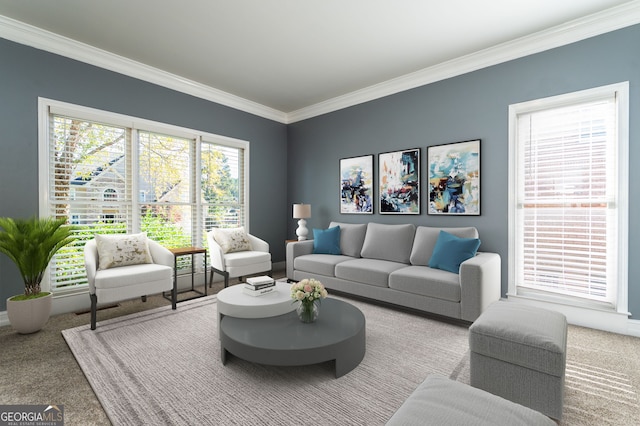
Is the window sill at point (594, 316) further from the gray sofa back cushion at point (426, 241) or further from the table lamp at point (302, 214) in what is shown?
the table lamp at point (302, 214)

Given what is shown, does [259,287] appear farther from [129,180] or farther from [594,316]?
[594,316]

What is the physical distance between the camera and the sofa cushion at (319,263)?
405cm

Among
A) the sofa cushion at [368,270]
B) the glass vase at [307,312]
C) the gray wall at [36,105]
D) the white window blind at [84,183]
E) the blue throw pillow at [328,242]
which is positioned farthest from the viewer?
the blue throw pillow at [328,242]

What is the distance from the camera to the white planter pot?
2.73 meters

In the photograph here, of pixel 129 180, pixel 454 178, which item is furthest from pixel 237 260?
pixel 454 178

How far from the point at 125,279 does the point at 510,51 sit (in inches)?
194

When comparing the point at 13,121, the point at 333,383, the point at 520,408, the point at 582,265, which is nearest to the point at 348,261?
the point at 333,383

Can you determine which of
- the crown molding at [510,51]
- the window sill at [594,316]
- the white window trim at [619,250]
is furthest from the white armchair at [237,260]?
the window sill at [594,316]

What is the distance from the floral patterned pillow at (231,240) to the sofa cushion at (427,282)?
234 cm

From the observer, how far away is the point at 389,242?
4066mm

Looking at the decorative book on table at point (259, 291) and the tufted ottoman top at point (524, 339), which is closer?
the tufted ottoman top at point (524, 339)

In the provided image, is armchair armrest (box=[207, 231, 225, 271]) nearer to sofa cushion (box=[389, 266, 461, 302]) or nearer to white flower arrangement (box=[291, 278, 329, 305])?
white flower arrangement (box=[291, 278, 329, 305])

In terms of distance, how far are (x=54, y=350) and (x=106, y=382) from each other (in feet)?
3.04

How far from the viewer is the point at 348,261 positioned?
13.2 feet
